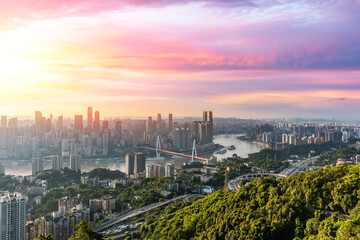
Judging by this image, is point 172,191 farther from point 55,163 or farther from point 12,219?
point 55,163

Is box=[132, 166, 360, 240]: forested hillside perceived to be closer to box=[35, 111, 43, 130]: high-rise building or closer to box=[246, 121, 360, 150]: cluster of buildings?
box=[246, 121, 360, 150]: cluster of buildings

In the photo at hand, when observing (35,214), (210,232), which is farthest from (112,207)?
(210,232)

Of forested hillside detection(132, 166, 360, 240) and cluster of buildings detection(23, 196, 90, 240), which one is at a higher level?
forested hillside detection(132, 166, 360, 240)

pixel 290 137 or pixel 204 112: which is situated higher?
pixel 204 112

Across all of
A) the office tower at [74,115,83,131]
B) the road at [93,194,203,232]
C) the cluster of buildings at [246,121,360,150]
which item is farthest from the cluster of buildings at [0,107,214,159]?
the road at [93,194,203,232]

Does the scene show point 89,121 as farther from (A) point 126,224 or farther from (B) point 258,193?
(B) point 258,193

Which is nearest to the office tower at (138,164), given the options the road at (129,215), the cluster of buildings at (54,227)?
the road at (129,215)

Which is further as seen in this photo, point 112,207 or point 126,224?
point 112,207
